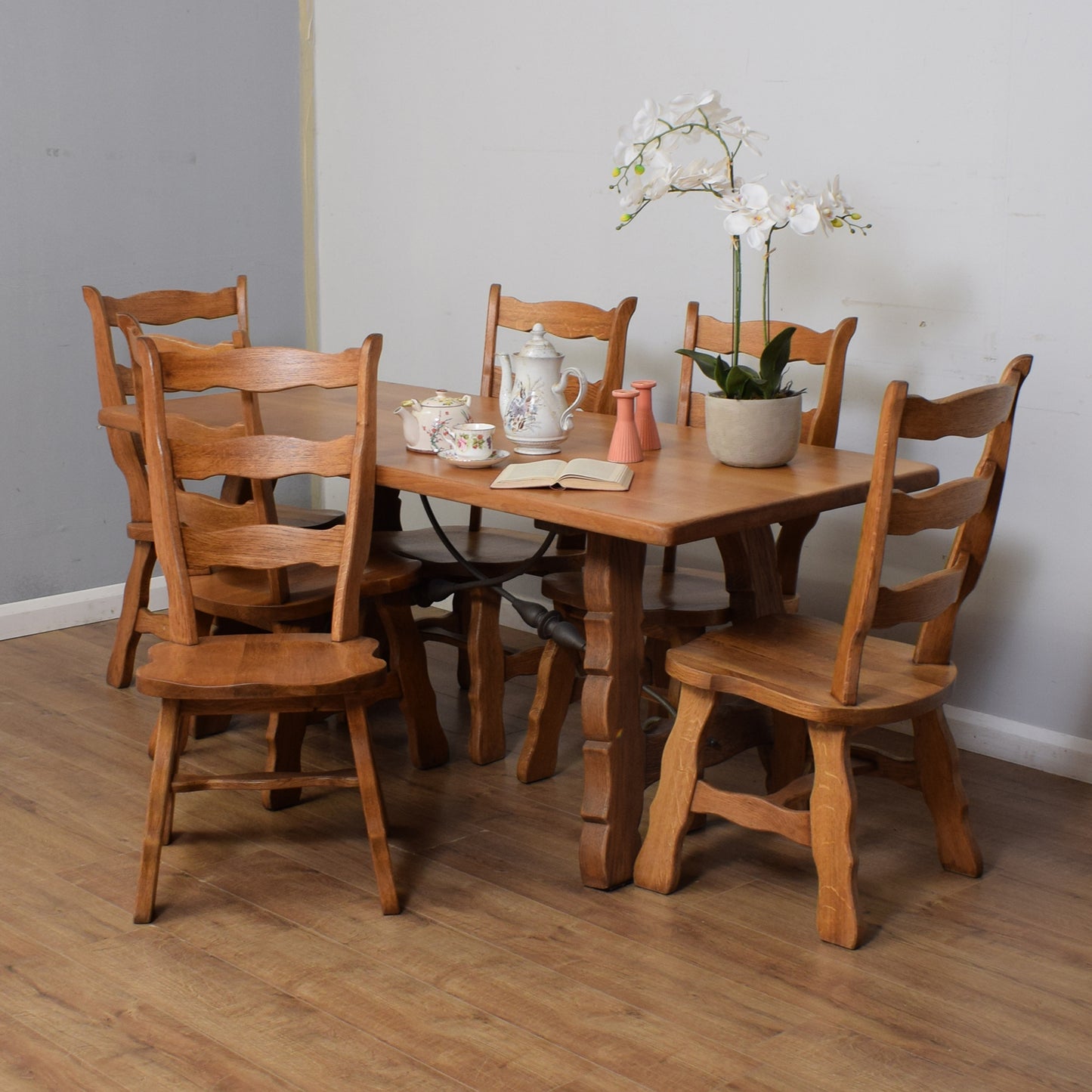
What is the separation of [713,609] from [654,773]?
1.28ft

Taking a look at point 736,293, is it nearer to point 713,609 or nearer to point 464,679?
point 713,609

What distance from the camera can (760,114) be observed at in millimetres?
3275

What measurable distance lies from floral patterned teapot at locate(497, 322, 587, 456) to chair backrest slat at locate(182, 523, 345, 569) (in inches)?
19.3

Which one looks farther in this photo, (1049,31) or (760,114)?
(760,114)

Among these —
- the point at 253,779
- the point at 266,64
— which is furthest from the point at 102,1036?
the point at 266,64

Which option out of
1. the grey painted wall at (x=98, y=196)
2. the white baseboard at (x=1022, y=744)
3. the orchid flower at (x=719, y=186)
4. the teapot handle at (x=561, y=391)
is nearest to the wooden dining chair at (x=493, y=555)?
the teapot handle at (x=561, y=391)

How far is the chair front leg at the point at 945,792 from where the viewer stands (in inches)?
93.7

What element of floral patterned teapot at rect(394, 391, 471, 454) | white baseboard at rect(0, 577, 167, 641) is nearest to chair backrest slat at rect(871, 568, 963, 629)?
floral patterned teapot at rect(394, 391, 471, 454)

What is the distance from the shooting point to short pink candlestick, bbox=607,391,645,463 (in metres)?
2.49

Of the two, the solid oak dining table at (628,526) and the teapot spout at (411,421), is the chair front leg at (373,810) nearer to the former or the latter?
the solid oak dining table at (628,526)

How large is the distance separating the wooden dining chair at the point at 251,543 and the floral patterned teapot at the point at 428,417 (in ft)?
0.98

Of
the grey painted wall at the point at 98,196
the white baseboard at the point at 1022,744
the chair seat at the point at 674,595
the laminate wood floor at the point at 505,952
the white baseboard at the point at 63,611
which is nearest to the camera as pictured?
the laminate wood floor at the point at 505,952

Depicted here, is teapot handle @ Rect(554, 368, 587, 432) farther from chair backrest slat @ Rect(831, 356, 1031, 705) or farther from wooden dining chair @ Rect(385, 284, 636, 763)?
chair backrest slat @ Rect(831, 356, 1031, 705)

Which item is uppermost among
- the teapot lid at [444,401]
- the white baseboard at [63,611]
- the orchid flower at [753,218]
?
the orchid flower at [753,218]
